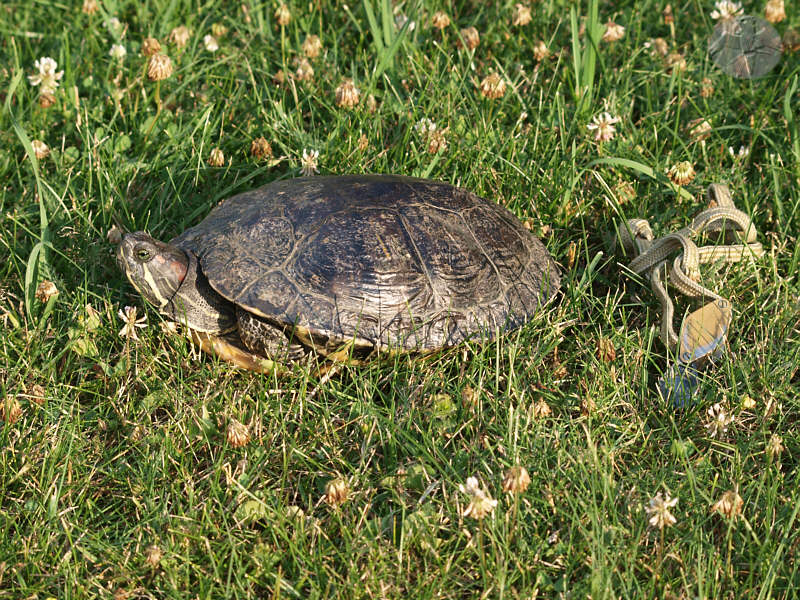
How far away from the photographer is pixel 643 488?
3.10 m

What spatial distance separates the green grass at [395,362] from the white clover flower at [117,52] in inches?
5.0

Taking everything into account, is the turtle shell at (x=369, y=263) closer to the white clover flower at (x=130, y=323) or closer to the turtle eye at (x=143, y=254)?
the turtle eye at (x=143, y=254)

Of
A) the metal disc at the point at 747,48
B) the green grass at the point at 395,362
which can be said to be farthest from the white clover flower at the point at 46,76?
the metal disc at the point at 747,48

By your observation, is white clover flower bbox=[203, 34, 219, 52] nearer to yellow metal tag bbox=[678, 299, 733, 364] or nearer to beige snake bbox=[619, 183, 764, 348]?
beige snake bbox=[619, 183, 764, 348]

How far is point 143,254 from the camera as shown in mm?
3508

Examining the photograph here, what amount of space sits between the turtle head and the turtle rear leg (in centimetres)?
32

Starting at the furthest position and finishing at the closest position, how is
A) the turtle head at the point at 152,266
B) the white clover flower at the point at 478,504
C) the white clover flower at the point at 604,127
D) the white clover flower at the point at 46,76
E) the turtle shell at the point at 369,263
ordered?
the white clover flower at the point at 46,76, the white clover flower at the point at 604,127, the turtle head at the point at 152,266, the turtle shell at the point at 369,263, the white clover flower at the point at 478,504

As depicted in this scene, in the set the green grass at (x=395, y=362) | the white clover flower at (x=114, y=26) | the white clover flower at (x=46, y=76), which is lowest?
the green grass at (x=395, y=362)

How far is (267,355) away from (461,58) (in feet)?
8.12

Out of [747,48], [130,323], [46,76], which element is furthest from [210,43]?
[747,48]

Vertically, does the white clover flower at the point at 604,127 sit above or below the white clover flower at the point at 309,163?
above

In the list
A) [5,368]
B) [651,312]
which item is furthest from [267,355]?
[651,312]

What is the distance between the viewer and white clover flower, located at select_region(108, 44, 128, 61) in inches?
193

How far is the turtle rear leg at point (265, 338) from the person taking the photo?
11.5 ft
